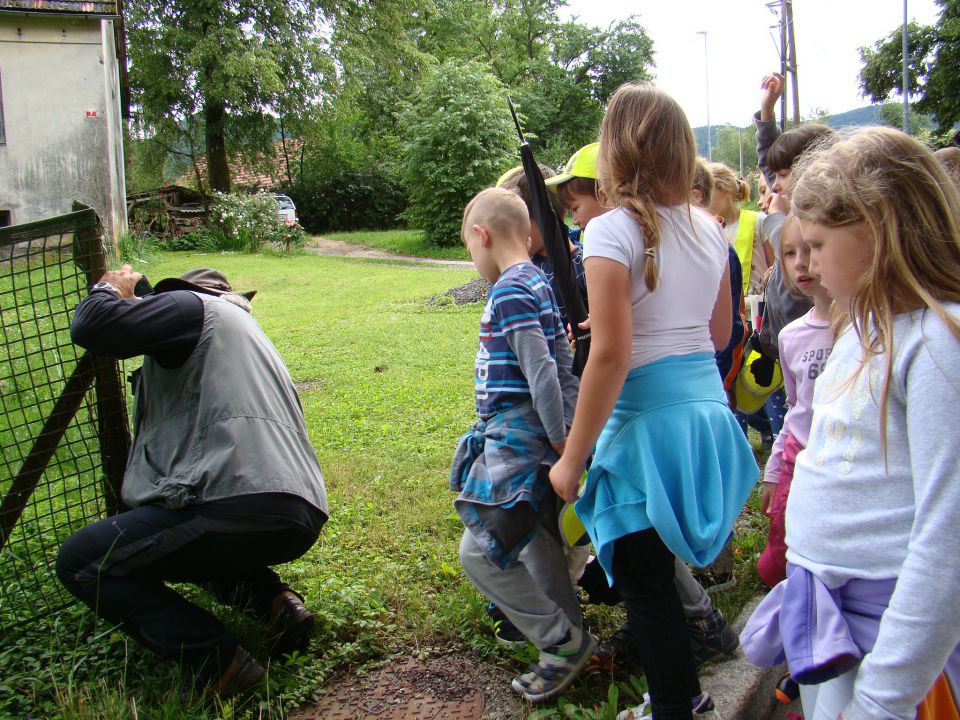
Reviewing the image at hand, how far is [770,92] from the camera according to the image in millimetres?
4199

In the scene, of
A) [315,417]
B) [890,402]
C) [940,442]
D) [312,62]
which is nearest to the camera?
[940,442]

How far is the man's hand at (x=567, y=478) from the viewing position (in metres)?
2.24

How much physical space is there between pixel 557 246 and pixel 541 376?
17.2 inches

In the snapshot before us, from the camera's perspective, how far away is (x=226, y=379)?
278 cm

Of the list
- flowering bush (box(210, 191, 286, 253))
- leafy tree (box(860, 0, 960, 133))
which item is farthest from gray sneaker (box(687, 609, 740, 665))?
leafy tree (box(860, 0, 960, 133))

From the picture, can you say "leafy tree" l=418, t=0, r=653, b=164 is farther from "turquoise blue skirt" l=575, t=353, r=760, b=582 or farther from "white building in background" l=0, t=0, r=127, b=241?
"turquoise blue skirt" l=575, t=353, r=760, b=582

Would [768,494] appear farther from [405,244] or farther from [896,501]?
[405,244]

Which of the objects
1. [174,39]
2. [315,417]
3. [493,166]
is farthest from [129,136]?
[315,417]

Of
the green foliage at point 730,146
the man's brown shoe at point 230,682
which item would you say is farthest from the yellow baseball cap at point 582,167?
the green foliage at point 730,146

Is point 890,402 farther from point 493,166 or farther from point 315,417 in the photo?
point 493,166

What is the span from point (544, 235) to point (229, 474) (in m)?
1.29

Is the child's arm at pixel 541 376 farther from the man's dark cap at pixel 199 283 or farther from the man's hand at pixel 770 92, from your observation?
the man's hand at pixel 770 92

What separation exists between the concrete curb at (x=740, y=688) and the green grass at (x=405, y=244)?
67.4ft

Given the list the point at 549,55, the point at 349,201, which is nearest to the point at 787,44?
the point at 349,201
